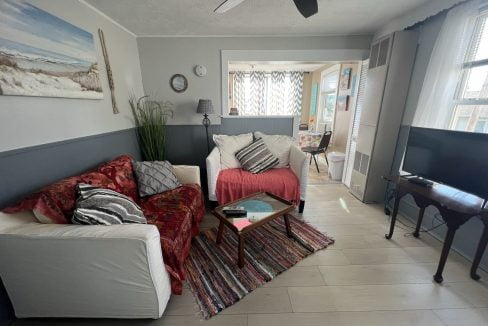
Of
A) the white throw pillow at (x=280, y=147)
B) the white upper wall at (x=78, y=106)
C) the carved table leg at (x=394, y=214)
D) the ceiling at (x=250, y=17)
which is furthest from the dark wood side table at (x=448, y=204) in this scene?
the white upper wall at (x=78, y=106)

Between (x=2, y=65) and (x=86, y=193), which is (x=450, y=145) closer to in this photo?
(x=86, y=193)

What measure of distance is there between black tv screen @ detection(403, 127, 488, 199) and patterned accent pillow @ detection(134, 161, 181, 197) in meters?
2.33

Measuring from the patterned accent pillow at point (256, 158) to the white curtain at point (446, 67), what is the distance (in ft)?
5.29

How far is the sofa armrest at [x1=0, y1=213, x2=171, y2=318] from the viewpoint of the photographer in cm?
103

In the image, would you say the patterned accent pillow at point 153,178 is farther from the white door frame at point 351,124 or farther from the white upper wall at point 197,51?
the white door frame at point 351,124

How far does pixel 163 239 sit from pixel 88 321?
630 millimetres

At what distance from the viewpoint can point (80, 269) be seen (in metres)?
1.08

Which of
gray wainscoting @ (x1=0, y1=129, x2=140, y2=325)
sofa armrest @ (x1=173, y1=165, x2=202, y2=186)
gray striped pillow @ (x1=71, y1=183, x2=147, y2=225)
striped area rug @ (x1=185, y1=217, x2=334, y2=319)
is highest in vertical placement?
gray wainscoting @ (x1=0, y1=129, x2=140, y2=325)

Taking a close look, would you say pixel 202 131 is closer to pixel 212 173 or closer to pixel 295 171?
pixel 212 173

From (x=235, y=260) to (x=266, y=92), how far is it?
5.68 metres

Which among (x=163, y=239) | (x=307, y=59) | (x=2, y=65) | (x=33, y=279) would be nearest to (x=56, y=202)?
(x=33, y=279)

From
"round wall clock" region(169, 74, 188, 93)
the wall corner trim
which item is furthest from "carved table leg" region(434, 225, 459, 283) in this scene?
the wall corner trim

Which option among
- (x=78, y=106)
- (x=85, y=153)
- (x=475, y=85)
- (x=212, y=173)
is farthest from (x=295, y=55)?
(x=85, y=153)

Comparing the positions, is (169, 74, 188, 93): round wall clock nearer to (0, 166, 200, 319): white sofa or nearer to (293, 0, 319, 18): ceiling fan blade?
(293, 0, 319, 18): ceiling fan blade
